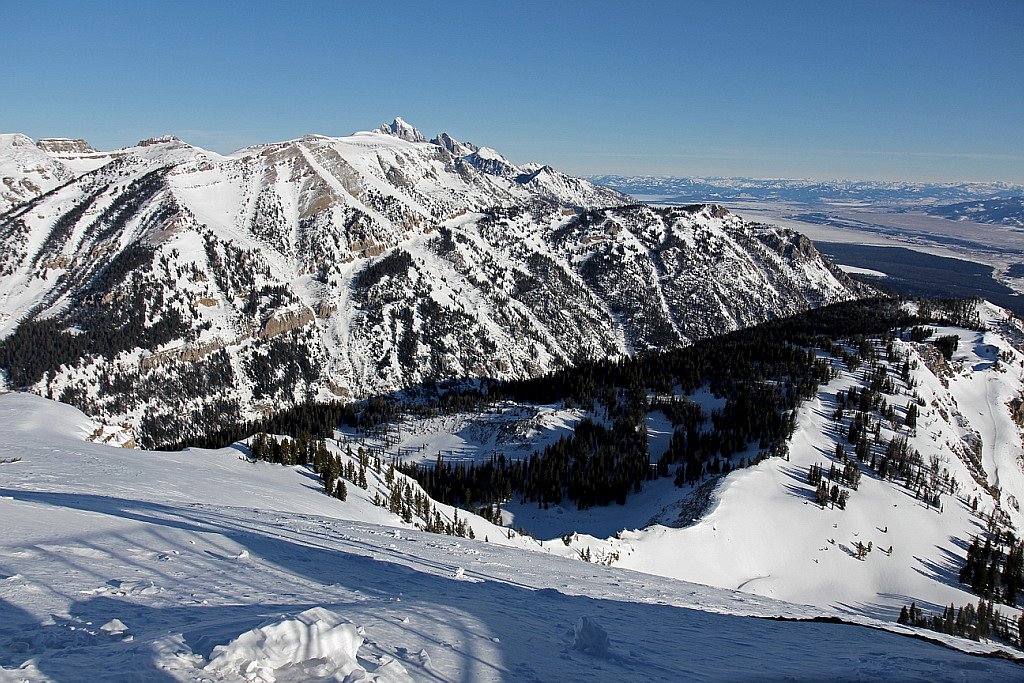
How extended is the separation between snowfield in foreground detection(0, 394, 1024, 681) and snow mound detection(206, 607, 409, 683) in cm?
3

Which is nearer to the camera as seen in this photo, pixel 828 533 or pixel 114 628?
pixel 114 628

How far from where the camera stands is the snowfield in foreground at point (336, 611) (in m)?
9.05

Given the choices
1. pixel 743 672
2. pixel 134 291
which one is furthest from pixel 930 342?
pixel 134 291

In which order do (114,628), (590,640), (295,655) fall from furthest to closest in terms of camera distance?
1. (590,640)
2. (114,628)
3. (295,655)

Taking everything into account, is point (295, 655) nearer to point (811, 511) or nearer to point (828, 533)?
point (828, 533)

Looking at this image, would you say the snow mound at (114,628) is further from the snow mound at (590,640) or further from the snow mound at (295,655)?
the snow mound at (590,640)

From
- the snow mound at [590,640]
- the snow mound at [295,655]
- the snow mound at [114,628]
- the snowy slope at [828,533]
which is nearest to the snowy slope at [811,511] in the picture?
the snowy slope at [828,533]

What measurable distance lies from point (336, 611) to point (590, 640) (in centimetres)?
631

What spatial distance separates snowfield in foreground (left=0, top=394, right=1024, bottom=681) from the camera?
9.05m

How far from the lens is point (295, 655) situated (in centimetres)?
873

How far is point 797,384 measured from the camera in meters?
102

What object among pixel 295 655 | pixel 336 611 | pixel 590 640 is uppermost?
pixel 295 655

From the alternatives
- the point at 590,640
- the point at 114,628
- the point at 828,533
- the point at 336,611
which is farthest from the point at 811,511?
the point at 114,628

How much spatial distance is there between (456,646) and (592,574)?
56.7 feet
